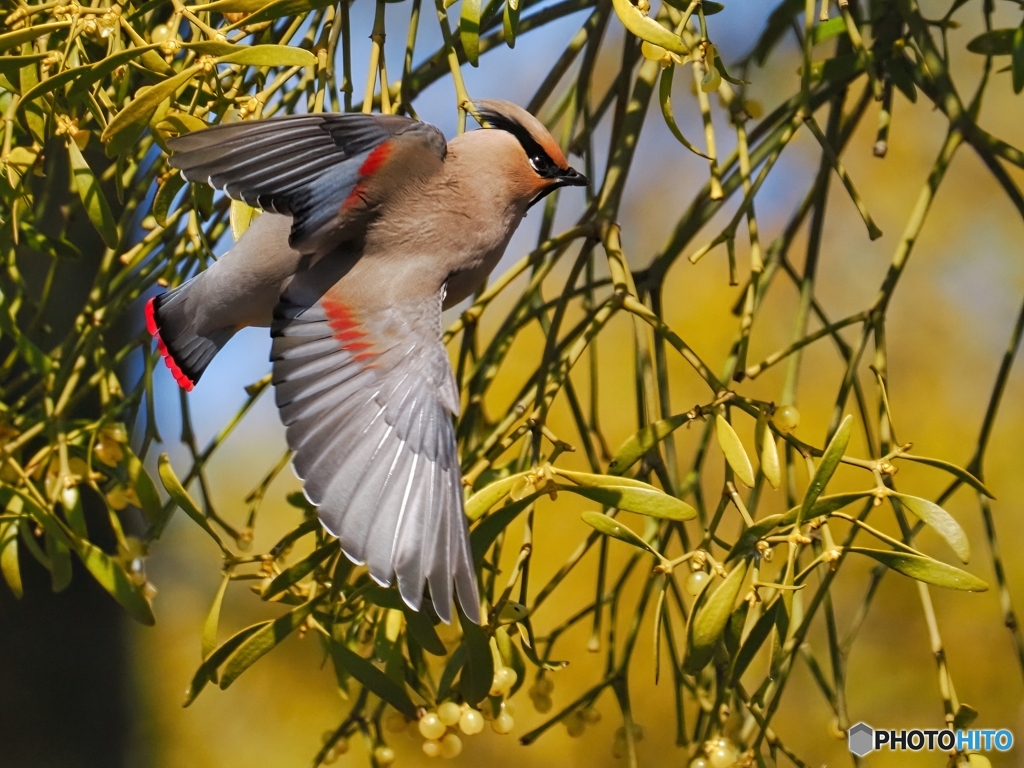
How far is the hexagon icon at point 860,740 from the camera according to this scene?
2.41ft

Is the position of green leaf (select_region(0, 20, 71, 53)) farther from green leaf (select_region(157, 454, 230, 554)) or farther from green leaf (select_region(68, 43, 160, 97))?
green leaf (select_region(157, 454, 230, 554))

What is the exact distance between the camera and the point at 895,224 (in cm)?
203

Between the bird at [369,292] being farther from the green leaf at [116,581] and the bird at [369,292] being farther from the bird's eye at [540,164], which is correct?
the green leaf at [116,581]

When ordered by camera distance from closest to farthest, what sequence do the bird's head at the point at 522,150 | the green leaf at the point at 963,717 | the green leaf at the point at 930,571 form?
the green leaf at the point at 930,571 → the green leaf at the point at 963,717 → the bird's head at the point at 522,150

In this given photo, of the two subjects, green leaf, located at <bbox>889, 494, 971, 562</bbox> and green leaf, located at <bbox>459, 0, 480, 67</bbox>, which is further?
green leaf, located at <bbox>459, 0, 480, 67</bbox>

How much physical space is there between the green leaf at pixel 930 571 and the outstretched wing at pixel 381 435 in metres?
0.21

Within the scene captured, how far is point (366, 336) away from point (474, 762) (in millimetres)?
1429

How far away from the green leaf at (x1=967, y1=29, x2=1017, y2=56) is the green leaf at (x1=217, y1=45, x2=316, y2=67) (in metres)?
0.42

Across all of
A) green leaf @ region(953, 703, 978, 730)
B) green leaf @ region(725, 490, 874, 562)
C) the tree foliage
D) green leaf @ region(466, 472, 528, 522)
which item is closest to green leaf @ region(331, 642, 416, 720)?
the tree foliage

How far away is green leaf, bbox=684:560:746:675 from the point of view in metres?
0.55

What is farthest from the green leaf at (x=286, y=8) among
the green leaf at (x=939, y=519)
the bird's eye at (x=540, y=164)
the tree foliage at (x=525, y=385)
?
the green leaf at (x=939, y=519)

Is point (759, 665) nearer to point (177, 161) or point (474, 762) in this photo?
point (474, 762)

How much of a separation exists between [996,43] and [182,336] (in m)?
0.61

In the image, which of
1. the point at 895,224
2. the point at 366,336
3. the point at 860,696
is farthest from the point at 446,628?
the point at 895,224
